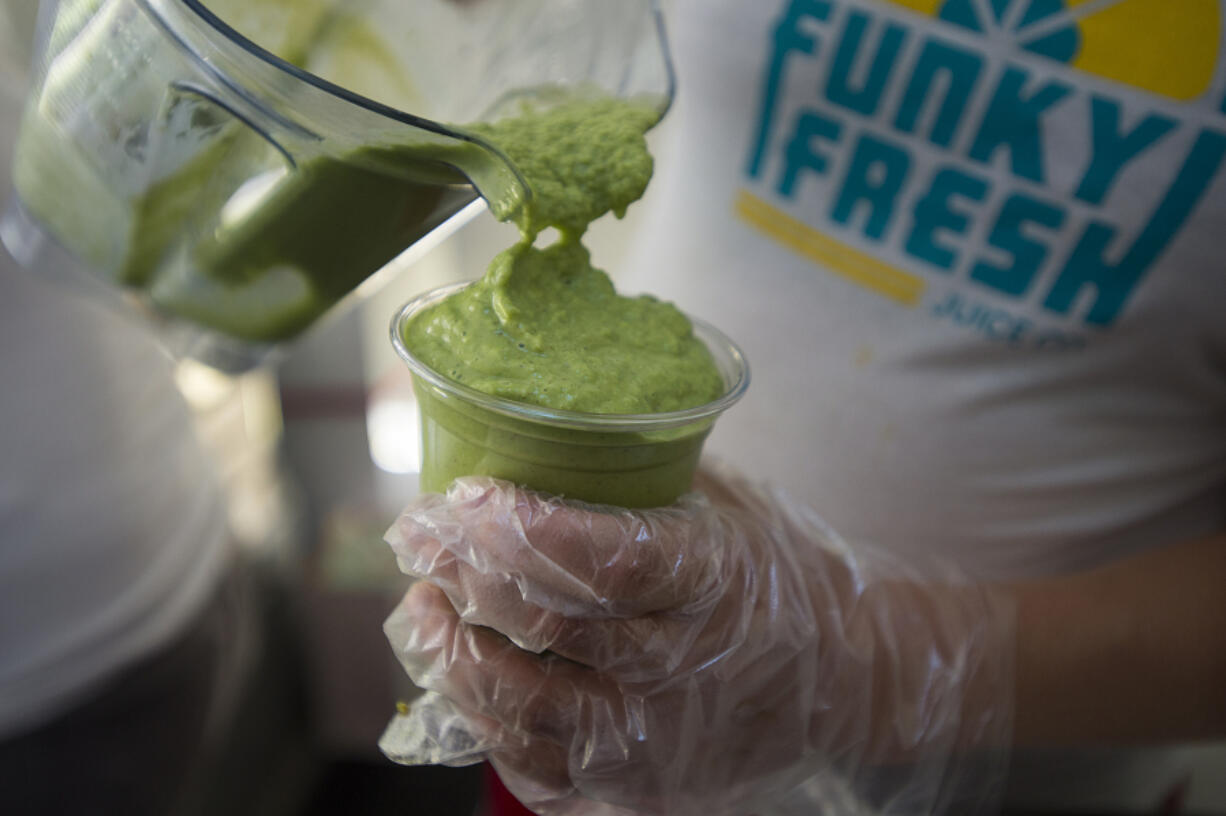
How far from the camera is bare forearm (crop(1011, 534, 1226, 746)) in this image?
3.84 feet

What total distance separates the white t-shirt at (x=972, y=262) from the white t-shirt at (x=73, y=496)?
1088 millimetres

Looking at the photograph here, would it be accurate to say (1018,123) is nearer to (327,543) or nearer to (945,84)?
(945,84)

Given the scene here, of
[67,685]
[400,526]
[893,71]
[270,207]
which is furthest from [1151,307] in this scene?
[67,685]

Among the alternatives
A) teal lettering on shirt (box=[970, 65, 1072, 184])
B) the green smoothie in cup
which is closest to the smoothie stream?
the green smoothie in cup

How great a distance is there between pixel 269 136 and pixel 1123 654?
1.36 metres

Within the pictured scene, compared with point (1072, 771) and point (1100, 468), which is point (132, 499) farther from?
point (1072, 771)

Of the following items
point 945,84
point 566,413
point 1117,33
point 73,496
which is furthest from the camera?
point 73,496

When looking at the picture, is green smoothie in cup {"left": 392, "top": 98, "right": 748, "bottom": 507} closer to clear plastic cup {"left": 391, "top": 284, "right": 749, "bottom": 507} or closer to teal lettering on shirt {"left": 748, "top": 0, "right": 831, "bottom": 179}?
clear plastic cup {"left": 391, "top": 284, "right": 749, "bottom": 507}

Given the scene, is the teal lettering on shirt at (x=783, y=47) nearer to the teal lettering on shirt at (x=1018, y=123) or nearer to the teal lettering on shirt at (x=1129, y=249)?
the teal lettering on shirt at (x=1018, y=123)

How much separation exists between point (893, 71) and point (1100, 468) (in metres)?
0.72

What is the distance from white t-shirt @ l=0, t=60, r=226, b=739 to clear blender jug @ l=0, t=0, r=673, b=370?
0.19 metres

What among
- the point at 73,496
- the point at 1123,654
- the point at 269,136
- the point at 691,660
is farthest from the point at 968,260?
the point at 73,496

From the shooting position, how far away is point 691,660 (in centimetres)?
89

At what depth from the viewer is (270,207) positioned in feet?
3.14
